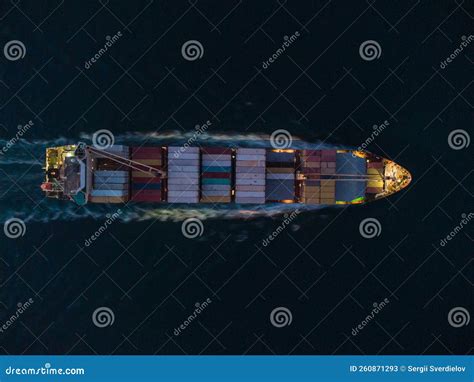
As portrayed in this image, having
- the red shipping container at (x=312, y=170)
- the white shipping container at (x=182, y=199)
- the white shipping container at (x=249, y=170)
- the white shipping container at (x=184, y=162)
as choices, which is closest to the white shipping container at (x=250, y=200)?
the white shipping container at (x=249, y=170)

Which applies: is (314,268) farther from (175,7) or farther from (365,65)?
(175,7)

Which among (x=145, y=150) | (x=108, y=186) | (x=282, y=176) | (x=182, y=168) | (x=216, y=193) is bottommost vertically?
(x=108, y=186)

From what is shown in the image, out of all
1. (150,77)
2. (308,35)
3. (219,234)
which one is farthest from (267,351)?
(308,35)

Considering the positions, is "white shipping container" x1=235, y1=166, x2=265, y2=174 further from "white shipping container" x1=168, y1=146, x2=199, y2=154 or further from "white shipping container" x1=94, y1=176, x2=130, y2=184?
"white shipping container" x1=94, y1=176, x2=130, y2=184

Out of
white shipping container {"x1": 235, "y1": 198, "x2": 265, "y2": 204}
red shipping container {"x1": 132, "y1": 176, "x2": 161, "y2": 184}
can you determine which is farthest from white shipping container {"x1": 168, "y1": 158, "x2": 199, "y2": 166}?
white shipping container {"x1": 235, "y1": 198, "x2": 265, "y2": 204}

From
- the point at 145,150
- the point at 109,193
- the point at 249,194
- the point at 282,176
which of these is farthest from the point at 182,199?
the point at 282,176

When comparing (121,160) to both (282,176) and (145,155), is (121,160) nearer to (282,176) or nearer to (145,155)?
(145,155)
